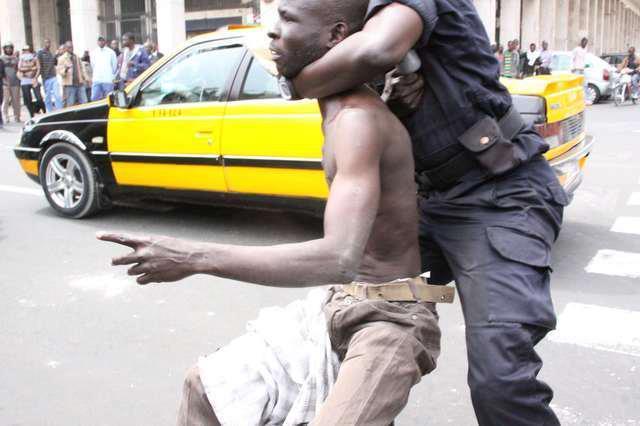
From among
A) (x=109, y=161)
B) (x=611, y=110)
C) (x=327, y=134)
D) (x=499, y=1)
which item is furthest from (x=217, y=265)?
(x=499, y=1)

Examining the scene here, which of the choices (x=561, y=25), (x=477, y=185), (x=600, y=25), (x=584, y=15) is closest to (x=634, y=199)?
(x=477, y=185)

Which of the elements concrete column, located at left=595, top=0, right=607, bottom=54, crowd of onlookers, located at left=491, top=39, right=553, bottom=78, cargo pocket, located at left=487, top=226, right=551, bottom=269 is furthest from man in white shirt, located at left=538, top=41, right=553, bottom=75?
concrete column, located at left=595, top=0, right=607, bottom=54

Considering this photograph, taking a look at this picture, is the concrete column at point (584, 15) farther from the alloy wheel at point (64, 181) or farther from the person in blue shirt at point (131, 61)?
the alloy wheel at point (64, 181)

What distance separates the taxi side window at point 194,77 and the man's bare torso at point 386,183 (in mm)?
4038

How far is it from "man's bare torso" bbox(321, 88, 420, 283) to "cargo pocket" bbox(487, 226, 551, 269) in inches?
8.8

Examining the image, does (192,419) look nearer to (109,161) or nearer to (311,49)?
(311,49)

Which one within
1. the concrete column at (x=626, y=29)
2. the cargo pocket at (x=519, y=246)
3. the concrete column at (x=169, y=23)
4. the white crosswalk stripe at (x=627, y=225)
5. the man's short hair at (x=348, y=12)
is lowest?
the white crosswalk stripe at (x=627, y=225)

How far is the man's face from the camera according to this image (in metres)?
1.83

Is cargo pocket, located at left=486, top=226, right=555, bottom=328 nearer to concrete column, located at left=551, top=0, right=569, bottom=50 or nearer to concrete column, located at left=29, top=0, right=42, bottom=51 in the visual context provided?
concrete column, located at left=29, top=0, right=42, bottom=51

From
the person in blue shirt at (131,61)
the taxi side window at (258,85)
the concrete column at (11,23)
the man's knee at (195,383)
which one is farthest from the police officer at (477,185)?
the concrete column at (11,23)

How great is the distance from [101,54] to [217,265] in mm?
14959

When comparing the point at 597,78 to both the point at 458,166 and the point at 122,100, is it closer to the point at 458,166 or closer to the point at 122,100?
the point at 122,100

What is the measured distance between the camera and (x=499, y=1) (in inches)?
1441

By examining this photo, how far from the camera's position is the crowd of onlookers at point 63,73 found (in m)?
15.7
